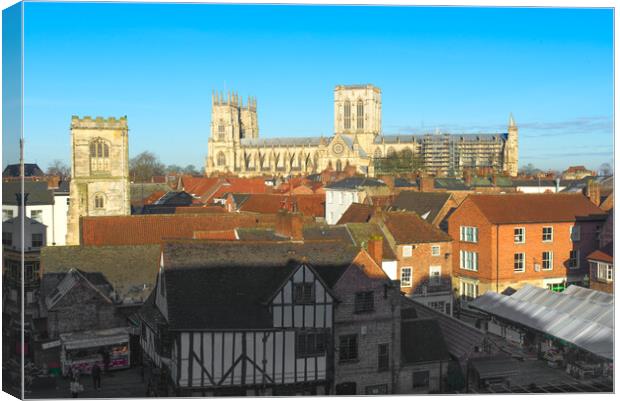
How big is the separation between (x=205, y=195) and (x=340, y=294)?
4791 cm

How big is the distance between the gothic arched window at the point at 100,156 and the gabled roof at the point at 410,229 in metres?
13.2

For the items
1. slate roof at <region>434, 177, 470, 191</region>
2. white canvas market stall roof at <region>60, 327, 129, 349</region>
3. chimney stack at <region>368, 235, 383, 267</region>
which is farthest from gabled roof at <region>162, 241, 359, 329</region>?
slate roof at <region>434, 177, 470, 191</region>

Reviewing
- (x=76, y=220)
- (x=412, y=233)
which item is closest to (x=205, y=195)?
(x=76, y=220)

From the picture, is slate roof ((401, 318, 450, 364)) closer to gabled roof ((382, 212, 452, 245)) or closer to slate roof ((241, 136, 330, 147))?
gabled roof ((382, 212, 452, 245))

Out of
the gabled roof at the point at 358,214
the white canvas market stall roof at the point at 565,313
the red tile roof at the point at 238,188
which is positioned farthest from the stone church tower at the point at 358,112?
the white canvas market stall roof at the point at 565,313

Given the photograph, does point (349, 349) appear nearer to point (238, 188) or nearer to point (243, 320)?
point (243, 320)

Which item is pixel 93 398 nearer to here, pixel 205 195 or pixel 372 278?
pixel 372 278

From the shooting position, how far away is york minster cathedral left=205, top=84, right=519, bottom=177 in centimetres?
11644

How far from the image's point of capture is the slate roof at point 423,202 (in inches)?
1388

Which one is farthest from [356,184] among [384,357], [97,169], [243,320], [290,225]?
[243,320]

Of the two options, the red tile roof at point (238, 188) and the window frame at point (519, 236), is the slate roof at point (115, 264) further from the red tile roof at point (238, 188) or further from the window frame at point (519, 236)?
the red tile roof at point (238, 188)

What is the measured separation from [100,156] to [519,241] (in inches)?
755

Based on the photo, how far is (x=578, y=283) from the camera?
30750 millimetres

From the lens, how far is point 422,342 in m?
18.0
